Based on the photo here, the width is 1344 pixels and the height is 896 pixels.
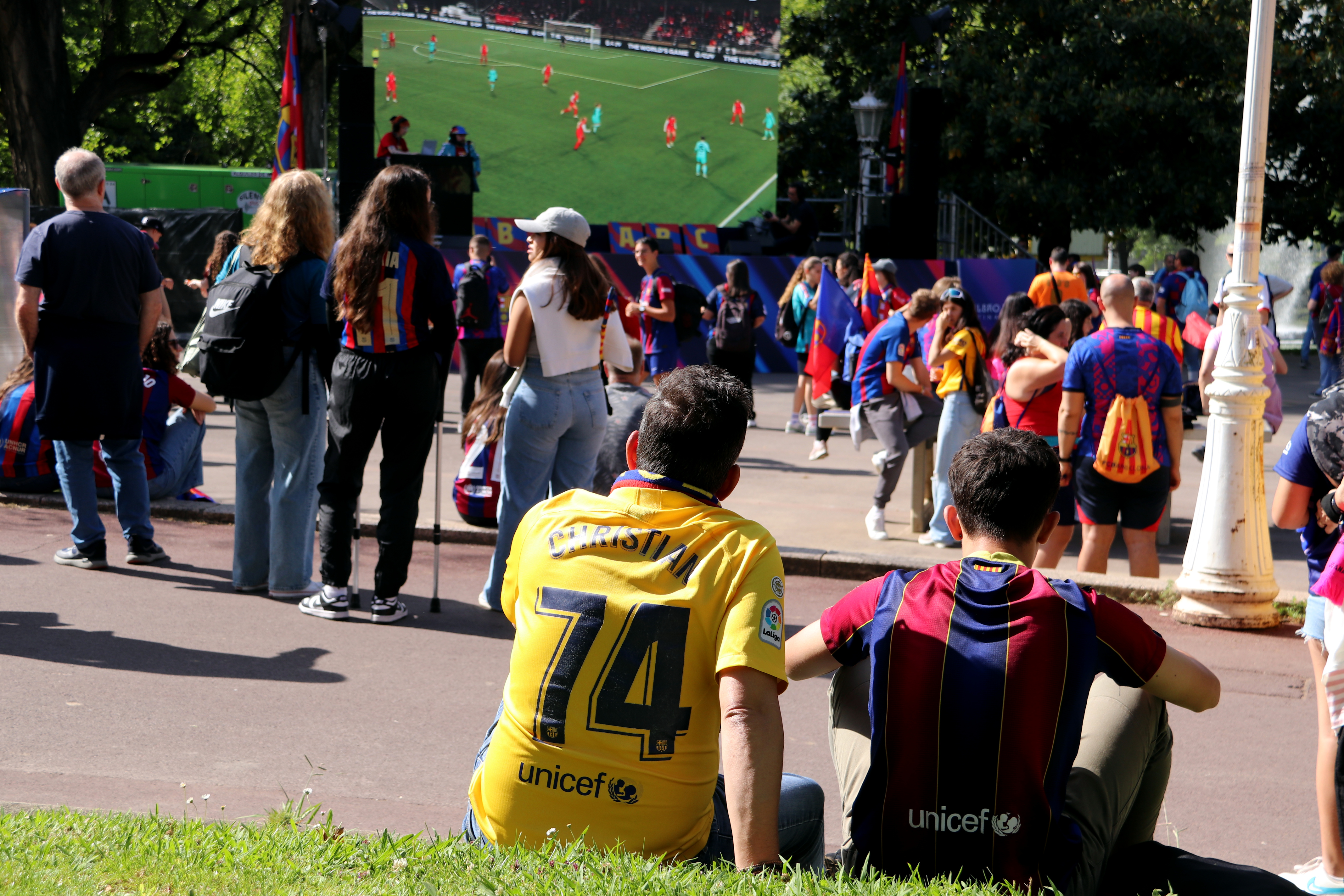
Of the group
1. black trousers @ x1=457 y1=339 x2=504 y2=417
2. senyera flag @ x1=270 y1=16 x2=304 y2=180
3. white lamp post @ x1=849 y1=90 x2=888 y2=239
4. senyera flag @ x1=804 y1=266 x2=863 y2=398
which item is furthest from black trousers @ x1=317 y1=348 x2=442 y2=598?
white lamp post @ x1=849 y1=90 x2=888 y2=239

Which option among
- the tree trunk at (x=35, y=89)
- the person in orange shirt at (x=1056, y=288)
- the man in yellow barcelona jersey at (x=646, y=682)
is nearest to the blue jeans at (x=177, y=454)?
the man in yellow barcelona jersey at (x=646, y=682)

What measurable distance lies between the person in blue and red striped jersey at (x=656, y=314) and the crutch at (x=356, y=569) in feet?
23.8

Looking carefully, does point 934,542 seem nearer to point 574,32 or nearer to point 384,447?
point 384,447

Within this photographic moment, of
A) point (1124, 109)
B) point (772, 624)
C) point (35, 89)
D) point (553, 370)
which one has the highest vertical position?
point (1124, 109)

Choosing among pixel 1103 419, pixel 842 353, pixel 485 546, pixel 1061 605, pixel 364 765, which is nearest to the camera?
pixel 1061 605

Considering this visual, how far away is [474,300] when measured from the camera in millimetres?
12180

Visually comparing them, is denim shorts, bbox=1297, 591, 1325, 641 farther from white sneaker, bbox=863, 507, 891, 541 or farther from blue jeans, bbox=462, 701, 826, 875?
white sneaker, bbox=863, 507, 891, 541

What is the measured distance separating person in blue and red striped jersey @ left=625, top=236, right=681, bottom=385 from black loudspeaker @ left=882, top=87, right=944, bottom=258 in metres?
9.47

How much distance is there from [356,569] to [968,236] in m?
21.3

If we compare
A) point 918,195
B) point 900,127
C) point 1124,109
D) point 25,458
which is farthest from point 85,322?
point 1124,109

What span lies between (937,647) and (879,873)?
498 mm

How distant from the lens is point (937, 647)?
8.78 ft

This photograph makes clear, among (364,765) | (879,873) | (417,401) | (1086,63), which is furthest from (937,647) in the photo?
(1086,63)

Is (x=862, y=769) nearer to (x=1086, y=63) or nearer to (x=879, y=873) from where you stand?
(x=879, y=873)
